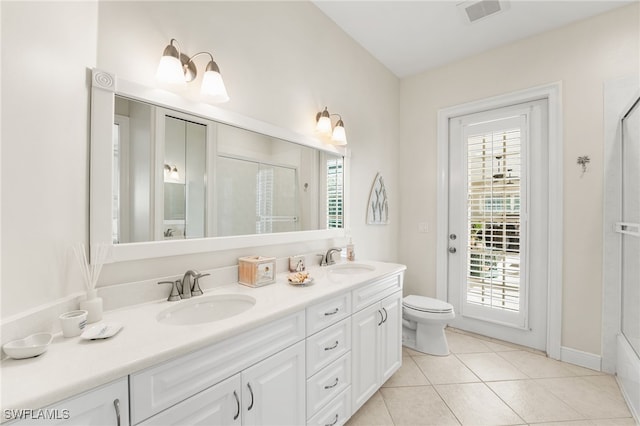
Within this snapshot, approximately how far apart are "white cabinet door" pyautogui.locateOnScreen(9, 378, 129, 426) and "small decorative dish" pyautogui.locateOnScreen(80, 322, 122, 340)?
0.21 m

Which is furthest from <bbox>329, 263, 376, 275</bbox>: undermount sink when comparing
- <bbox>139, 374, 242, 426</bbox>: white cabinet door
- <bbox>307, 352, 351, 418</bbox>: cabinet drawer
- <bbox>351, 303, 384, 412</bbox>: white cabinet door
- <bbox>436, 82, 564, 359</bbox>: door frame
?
<bbox>436, 82, 564, 359</bbox>: door frame

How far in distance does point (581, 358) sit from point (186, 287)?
9.78 feet

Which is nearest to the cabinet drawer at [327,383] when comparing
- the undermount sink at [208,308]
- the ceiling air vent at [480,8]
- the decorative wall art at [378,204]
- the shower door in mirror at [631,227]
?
the undermount sink at [208,308]

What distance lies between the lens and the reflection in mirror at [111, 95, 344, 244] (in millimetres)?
1199

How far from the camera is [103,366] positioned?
715 mm

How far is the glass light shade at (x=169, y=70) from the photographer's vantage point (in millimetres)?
1243

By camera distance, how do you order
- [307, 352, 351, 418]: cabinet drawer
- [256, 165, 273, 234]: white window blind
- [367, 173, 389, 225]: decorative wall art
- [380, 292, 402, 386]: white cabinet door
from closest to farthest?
[307, 352, 351, 418]: cabinet drawer
[256, 165, 273, 234]: white window blind
[380, 292, 402, 386]: white cabinet door
[367, 173, 389, 225]: decorative wall art

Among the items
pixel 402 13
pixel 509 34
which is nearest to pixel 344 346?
pixel 402 13

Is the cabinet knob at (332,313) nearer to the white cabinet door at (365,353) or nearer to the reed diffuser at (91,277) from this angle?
the white cabinet door at (365,353)

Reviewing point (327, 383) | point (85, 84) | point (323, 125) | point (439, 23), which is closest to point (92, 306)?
point (85, 84)

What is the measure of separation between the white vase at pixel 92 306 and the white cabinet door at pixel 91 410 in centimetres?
40

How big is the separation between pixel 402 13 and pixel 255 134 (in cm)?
162

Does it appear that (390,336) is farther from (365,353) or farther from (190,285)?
(190,285)

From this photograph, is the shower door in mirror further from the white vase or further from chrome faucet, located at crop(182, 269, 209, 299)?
the white vase
